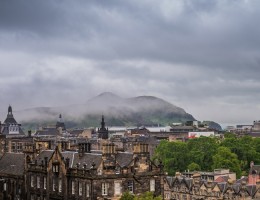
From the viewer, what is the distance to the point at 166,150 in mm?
173500

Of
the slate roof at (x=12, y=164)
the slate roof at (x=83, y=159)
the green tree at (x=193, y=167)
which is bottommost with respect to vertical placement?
the green tree at (x=193, y=167)

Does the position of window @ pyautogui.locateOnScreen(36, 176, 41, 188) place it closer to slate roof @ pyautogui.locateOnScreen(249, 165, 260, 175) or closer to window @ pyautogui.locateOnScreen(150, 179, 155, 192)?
window @ pyautogui.locateOnScreen(150, 179, 155, 192)

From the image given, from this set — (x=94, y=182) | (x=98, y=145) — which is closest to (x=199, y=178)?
(x=94, y=182)

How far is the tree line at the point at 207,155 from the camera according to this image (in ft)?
513

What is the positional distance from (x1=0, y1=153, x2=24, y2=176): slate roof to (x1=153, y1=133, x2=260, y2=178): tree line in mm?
59737

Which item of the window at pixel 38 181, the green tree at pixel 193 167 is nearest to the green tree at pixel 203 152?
the green tree at pixel 193 167

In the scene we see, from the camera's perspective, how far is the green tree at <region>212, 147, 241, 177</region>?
15312 cm

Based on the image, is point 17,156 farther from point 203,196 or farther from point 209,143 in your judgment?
point 209,143

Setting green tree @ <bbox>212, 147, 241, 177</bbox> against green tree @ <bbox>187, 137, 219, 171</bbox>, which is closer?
green tree @ <bbox>212, 147, 241, 177</bbox>

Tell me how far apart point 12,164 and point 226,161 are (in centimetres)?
6601

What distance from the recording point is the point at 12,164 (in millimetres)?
110250

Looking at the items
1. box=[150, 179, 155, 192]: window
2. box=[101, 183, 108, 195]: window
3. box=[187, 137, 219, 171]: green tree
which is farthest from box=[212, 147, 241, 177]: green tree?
box=[101, 183, 108, 195]: window

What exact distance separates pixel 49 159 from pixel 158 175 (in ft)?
62.1

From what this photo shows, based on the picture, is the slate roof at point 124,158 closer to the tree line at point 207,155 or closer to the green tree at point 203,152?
the tree line at point 207,155
